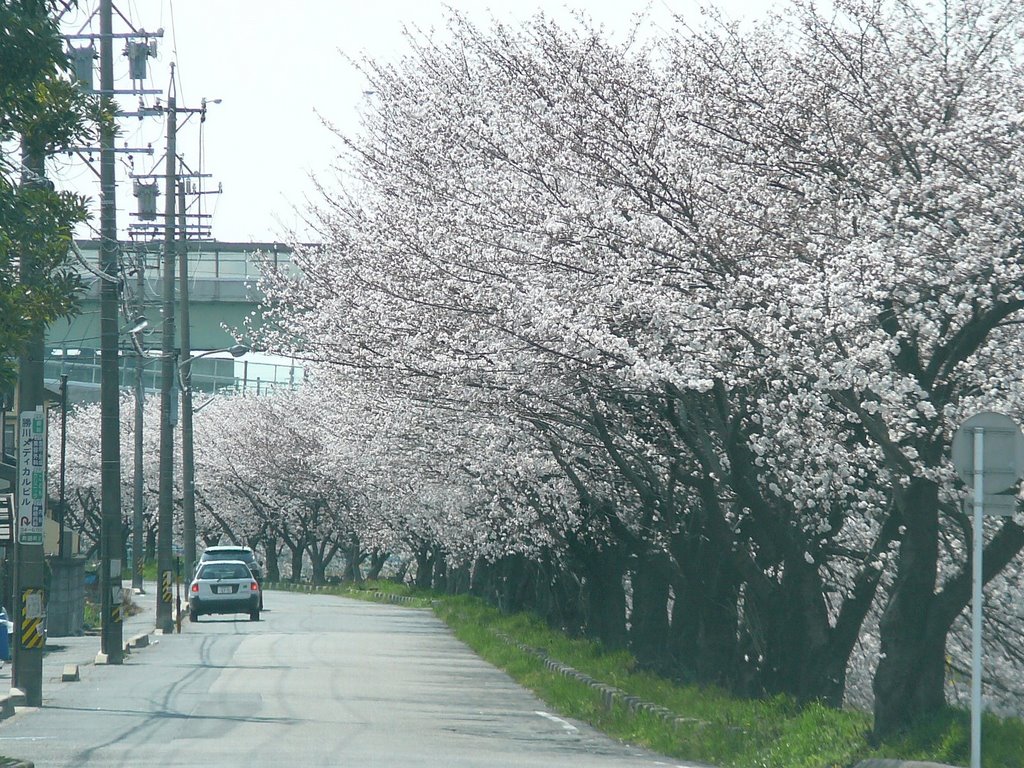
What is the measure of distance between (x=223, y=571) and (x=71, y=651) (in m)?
13.3

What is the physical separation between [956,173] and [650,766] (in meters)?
5.50

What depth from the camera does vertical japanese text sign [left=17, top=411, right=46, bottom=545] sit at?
17000 millimetres

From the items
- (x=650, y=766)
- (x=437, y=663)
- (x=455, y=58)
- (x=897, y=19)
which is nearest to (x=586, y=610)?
(x=437, y=663)

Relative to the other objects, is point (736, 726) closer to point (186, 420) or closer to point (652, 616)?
point (652, 616)

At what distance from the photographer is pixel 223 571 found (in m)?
41.0

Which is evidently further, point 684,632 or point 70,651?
point 70,651

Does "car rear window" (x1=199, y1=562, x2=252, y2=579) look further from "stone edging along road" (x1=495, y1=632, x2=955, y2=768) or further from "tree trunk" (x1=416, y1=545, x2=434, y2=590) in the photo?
"tree trunk" (x1=416, y1=545, x2=434, y2=590)

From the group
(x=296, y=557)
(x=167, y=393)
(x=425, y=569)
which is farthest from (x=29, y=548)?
(x=296, y=557)

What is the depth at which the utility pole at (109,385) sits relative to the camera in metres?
21.5

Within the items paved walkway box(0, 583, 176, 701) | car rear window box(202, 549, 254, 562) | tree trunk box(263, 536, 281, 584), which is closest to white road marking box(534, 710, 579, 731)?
paved walkway box(0, 583, 176, 701)

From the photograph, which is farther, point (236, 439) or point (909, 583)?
point (236, 439)

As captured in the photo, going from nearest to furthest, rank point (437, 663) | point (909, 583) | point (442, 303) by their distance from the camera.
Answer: point (909, 583) → point (442, 303) → point (437, 663)

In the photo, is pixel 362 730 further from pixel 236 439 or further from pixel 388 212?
pixel 236 439

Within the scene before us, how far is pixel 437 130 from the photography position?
16.6 m
